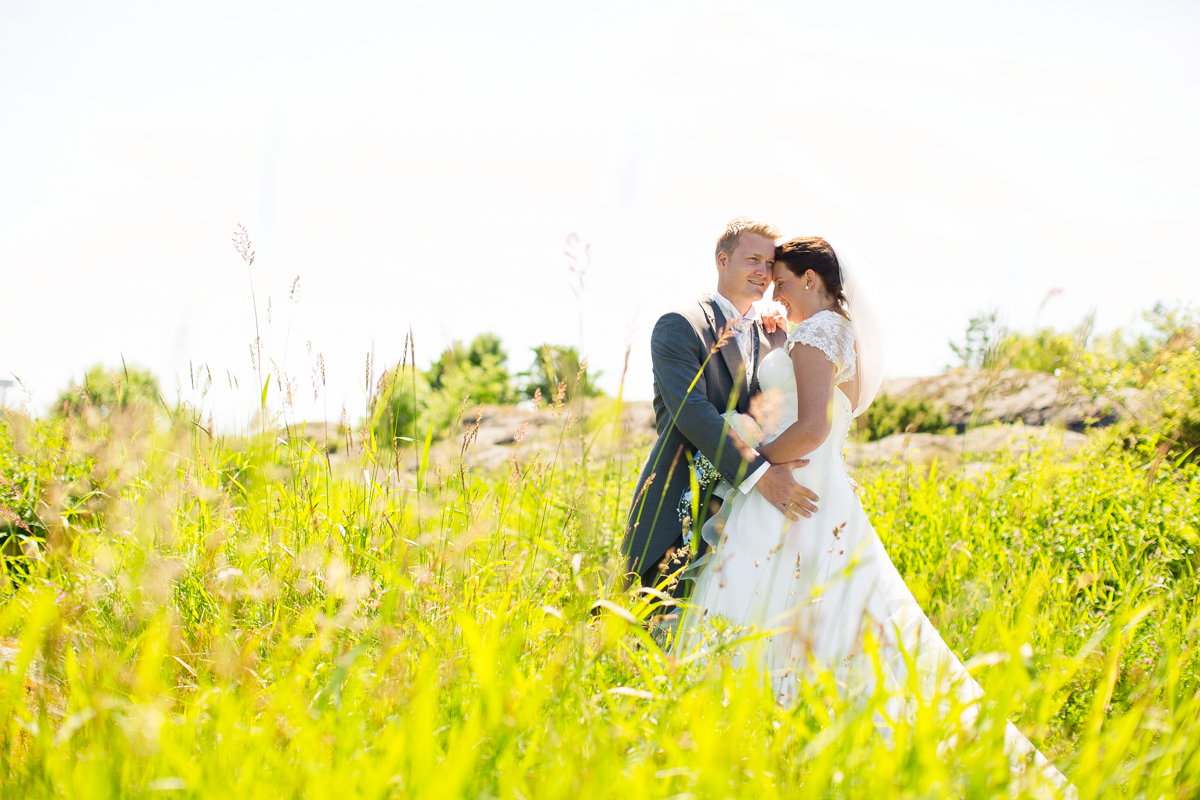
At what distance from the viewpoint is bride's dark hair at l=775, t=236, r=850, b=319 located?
9.27 feet

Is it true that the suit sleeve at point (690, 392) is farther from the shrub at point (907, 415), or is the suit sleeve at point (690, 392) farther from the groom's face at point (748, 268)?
the shrub at point (907, 415)

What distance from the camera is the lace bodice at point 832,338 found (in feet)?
8.64

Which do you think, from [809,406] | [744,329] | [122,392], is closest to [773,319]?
[744,329]

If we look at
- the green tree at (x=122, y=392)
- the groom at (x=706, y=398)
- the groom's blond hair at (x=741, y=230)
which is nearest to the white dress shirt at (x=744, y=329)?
the groom at (x=706, y=398)

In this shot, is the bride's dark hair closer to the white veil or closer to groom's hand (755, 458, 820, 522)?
the white veil

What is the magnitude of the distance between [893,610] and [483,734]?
66.8 inches

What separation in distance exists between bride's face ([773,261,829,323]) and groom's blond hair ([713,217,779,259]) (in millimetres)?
158

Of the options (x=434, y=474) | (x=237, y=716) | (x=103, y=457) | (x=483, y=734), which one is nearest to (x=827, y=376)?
(x=434, y=474)

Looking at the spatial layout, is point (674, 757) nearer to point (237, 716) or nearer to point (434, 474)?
point (237, 716)

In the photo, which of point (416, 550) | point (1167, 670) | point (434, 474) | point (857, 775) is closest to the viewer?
Result: point (857, 775)

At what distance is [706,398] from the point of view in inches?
109

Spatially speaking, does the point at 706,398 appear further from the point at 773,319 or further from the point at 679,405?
the point at 773,319

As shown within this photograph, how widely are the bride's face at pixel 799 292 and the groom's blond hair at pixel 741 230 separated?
0.16 m

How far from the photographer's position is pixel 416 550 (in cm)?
213
